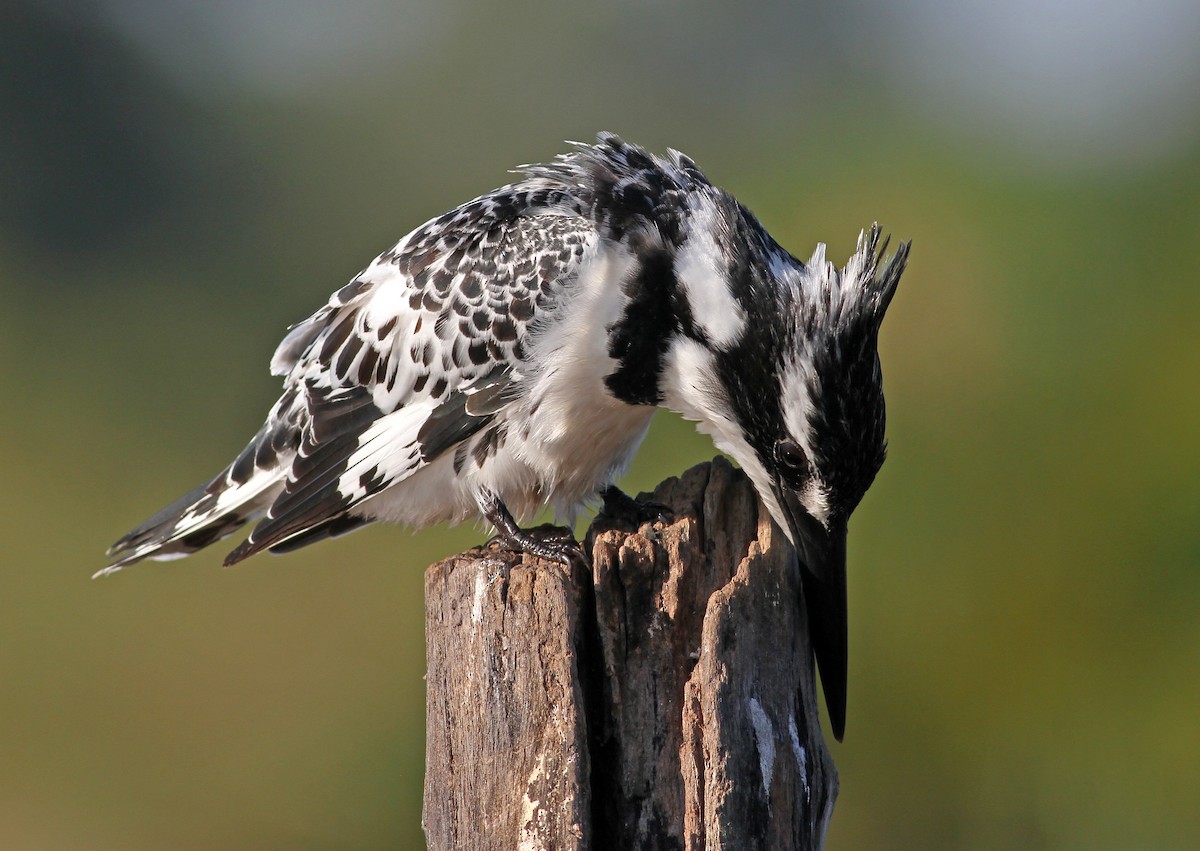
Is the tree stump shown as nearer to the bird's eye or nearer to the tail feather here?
the bird's eye

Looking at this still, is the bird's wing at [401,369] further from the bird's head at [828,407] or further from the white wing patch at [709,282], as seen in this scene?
the bird's head at [828,407]

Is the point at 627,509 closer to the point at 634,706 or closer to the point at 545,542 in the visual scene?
the point at 545,542

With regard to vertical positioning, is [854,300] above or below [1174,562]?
below

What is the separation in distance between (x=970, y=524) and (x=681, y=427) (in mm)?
1976

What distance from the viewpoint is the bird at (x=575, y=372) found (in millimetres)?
2869

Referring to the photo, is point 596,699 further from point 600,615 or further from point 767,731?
point 767,731

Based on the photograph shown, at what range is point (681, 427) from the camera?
6906mm

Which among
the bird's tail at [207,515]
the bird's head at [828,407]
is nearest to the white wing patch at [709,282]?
the bird's head at [828,407]

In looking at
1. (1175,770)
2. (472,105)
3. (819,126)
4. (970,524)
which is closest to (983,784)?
(1175,770)

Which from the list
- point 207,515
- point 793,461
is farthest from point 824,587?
point 207,515

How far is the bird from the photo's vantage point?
287 centimetres

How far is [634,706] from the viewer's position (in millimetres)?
2516

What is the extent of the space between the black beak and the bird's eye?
5 centimetres

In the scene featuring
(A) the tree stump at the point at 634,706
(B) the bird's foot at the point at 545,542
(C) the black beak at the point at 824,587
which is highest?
(B) the bird's foot at the point at 545,542
